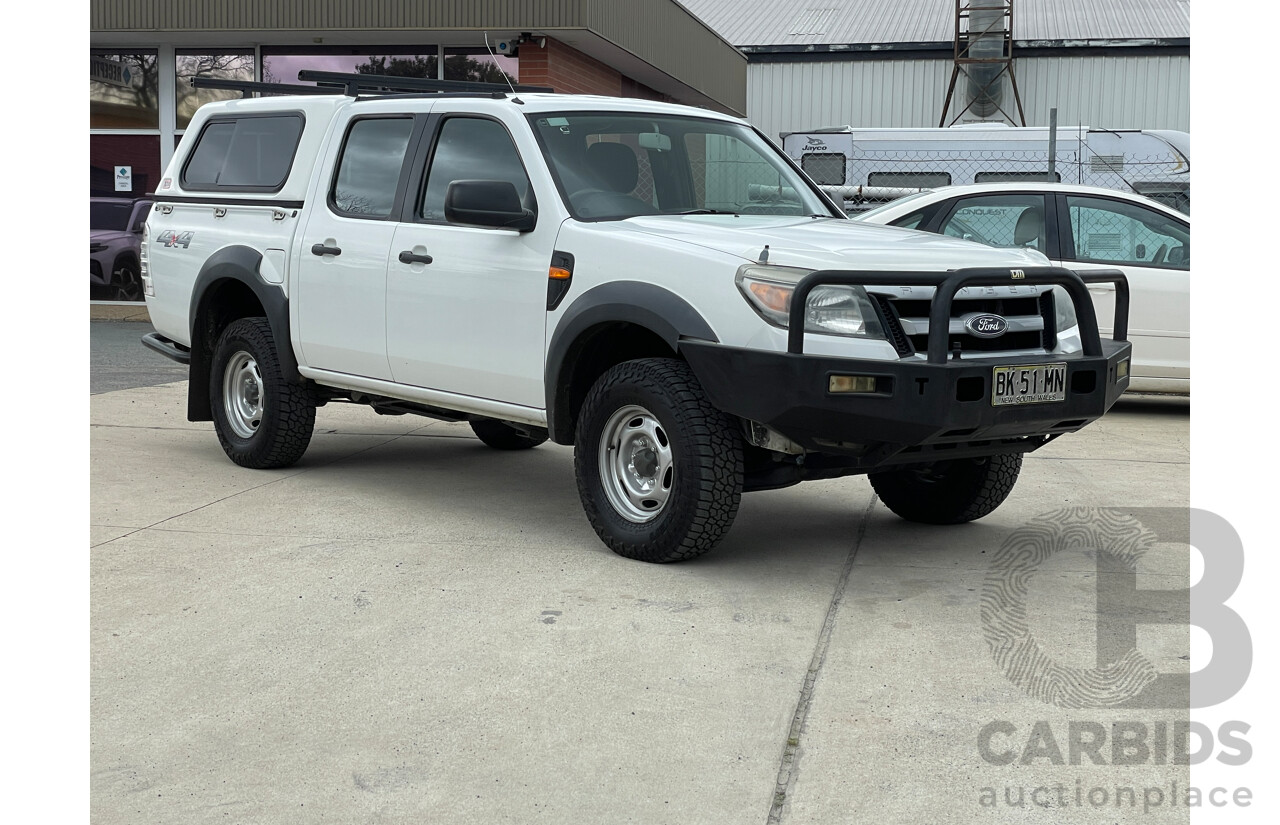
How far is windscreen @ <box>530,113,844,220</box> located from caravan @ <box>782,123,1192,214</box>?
8709 millimetres

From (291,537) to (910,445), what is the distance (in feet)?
9.02

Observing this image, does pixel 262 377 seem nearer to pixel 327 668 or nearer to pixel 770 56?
pixel 327 668

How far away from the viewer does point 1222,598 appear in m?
5.12

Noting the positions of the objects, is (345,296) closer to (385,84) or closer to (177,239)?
(385,84)

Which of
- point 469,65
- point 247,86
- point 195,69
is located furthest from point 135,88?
point 247,86

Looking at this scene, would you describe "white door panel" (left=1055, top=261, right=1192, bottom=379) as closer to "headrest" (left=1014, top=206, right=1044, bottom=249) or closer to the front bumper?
"headrest" (left=1014, top=206, right=1044, bottom=249)

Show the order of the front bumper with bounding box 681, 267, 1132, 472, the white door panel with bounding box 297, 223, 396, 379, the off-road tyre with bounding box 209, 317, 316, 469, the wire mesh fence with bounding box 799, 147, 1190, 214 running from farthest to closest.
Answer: the wire mesh fence with bounding box 799, 147, 1190, 214
the off-road tyre with bounding box 209, 317, 316, 469
the white door panel with bounding box 297, 223, 396, 379
the front bumper with bounding box 681, 267, 1132, 472

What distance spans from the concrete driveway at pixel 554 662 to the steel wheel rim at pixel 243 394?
52 cm

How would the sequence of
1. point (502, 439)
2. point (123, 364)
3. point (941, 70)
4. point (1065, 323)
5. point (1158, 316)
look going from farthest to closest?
point (941, 70)
point (123, 364)
point (1158, 316)
point (502, 439)
point (1065, 323)

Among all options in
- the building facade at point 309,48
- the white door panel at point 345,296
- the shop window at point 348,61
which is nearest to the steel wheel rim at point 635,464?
the white door panel at point 345,296

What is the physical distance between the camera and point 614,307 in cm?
552

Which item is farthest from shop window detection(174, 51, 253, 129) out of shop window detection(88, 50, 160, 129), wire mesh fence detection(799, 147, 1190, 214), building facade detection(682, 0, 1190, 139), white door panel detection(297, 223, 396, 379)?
building facade detection(682, 0, 1190, 139)

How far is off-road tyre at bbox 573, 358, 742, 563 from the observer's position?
208 inches

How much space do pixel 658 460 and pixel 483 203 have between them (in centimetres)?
132
